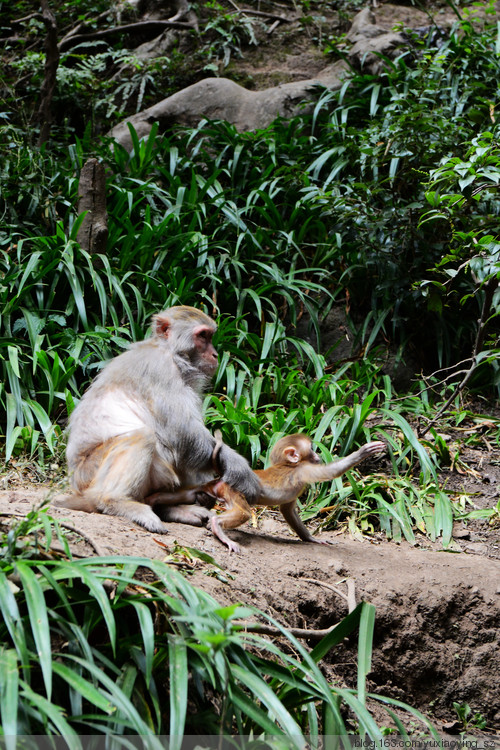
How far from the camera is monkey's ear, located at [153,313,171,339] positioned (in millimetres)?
4734

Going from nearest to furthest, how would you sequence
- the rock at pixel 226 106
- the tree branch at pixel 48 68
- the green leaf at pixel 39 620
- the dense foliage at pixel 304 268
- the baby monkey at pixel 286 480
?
1. the green leaf at pixel 39 620
2. the baby monkey at pixel 286 480
3. the dense foliage at pixel 304 268
4. the tree branch at pixel 48 68
5. the rock at pixel 226 106

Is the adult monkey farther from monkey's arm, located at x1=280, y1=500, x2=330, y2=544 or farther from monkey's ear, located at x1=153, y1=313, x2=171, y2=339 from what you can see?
monkey's arm, located at x1=280, y1=500, x2=330, y2=544

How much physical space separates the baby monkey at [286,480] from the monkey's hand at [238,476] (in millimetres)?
34

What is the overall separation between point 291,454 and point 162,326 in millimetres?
1186

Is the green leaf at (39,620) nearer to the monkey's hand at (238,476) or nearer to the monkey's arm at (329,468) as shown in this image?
the monkey's hand at (238,476)

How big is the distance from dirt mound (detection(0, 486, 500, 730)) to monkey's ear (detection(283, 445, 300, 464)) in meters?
0.54

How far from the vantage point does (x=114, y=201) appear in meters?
7.59

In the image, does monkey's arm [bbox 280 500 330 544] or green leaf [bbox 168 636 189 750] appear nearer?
green leaf [bbox 168 636 189 750]

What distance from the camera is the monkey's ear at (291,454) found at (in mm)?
4625

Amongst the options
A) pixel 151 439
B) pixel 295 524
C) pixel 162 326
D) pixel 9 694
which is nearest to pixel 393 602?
pixel 295 524

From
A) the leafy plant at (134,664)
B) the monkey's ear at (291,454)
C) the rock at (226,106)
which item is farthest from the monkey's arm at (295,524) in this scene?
the rock at (226,106)

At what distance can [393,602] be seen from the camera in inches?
160

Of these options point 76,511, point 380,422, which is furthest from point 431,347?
point 76,511

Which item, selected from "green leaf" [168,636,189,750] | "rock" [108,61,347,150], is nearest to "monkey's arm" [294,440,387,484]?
"green leaf" [168,636,189,750]
